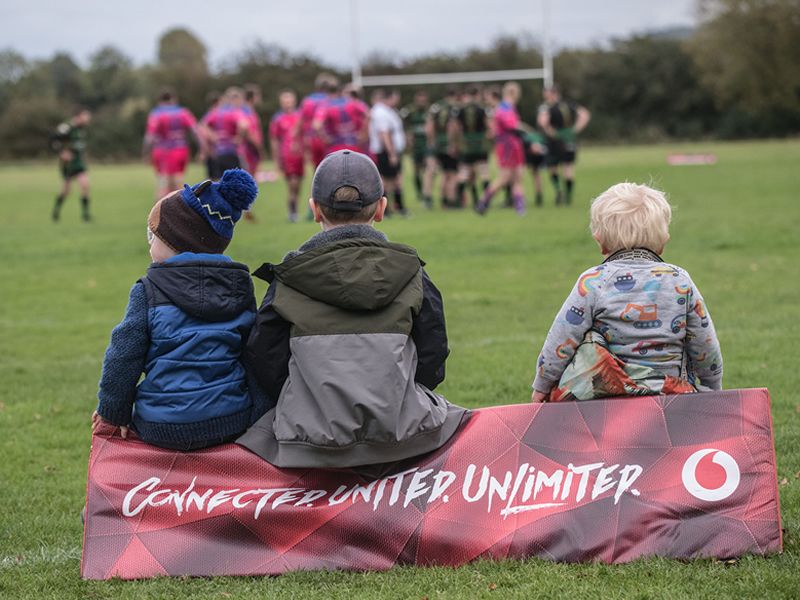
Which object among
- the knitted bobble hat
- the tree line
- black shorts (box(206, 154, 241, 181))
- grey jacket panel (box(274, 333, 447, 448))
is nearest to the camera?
grey jacket panel (box(274, 333, 447, 448))

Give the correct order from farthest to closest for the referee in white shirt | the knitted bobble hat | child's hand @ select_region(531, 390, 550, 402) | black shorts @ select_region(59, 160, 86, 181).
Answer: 1. black shorts @ select_region(59, 160, 86, 181)
2. the referee in white shirt
3. child's hand @ select_region(531, 390, 550, 402)
4. the knitted bobble hat

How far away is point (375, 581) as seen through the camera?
13.2 feet

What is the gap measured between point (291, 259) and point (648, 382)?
146cm

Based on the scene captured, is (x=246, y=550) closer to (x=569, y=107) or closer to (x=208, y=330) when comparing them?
(x=208, y=330)

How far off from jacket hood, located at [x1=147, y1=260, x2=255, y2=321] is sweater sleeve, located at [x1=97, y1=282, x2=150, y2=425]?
0.35 feet

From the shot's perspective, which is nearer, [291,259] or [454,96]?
[291,259]

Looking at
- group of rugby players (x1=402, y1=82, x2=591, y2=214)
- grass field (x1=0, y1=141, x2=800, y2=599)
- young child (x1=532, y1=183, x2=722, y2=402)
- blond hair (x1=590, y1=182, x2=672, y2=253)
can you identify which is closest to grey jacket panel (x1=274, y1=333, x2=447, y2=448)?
grass field (x1=0, y1=141, x2=800, y2=599)

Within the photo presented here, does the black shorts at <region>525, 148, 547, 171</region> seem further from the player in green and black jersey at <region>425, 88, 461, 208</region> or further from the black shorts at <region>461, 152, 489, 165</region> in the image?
the player in green and black jersey at <region>425, 88, 461, 208</region>

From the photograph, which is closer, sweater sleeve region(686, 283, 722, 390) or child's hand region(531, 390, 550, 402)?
sweater sleeve region(686, 283, 722, 390)

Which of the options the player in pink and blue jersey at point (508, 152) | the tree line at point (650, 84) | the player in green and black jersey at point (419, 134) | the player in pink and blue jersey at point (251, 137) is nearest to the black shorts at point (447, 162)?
the player in green and black jersey at point (419, 134)

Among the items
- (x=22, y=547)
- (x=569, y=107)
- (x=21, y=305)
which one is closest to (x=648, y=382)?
(x=22, y=547)

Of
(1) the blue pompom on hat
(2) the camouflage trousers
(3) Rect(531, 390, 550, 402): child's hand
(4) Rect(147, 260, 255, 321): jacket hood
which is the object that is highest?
(1) the blue pompom on hat

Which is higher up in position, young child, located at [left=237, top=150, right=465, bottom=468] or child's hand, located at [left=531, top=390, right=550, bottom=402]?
young child, located at [left=237, top=150, right=465, bottom=468]

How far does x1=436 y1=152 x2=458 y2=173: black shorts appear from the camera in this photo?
2103 cm
